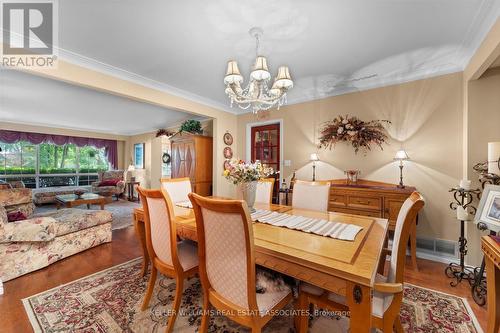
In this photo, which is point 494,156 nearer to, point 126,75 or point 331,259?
point 331,259

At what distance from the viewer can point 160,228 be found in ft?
5.05

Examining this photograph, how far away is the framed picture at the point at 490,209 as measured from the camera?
1.55m

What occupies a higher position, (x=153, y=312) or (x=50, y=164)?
(x=50, y=164)

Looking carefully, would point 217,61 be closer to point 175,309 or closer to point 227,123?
point 227,123

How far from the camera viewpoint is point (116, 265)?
2.48 m

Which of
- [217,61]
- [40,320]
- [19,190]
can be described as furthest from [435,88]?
[19,190]

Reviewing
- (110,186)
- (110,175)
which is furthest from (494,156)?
(110,175)

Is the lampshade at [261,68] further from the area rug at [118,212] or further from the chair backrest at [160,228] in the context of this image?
the area rug at [118,212]

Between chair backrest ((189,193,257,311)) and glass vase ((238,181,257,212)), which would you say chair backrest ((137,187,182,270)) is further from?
glass vase ((238,181,257,212))

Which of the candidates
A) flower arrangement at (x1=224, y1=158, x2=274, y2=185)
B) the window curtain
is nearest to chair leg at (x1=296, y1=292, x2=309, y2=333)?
flower arrangement at (x1=224, y1=158, x2=274, y2=185)

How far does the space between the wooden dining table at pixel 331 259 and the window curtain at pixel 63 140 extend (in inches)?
302

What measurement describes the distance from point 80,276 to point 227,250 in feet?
7.30

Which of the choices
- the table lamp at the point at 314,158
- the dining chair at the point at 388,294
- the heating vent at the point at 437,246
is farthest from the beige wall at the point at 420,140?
the dining chair at the point at 388,294

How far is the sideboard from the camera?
247 centimetres
